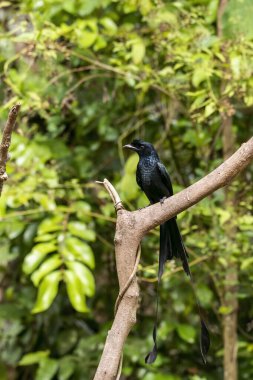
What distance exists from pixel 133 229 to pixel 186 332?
1.47 meters

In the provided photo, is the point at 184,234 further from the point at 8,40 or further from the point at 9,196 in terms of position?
the point at 8,40

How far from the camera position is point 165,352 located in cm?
295

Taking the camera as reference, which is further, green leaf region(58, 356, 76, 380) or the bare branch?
green leaf region(58, 356, 76, 380)

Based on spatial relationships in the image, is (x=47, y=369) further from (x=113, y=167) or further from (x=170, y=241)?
(x=170, y=241)

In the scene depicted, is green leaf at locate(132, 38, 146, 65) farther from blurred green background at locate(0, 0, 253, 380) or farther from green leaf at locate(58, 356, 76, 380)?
green leaf at locate(58, 356, 76, 380)

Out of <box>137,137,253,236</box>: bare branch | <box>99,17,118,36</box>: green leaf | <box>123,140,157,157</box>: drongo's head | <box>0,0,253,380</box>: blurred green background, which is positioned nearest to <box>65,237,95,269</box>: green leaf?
<box>0,0,253,380</box>: blurred green background

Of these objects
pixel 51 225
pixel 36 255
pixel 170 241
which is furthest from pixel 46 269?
pixel 170 241

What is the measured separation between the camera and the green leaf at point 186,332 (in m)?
2.67

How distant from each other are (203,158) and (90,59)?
2.05ft

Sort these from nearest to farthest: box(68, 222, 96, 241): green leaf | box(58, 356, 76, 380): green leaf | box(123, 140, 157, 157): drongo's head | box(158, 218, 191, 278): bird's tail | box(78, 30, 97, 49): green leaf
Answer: box(158, 218, 191, 278): bird's tail
box(123, 140, 157, 157): drongo's head
box(68, 222, 96, 241): green leaf
box(78, 30, 97, 49): green leaf
box(58, 356, 76, 380): green leaf

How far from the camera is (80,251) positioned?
2.38 metres

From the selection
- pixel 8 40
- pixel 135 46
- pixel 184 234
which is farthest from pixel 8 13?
pixel 184 234

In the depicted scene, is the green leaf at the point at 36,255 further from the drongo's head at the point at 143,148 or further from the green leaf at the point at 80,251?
the drongo's head at the point at 143,148

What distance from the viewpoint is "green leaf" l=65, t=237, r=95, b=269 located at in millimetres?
2355
